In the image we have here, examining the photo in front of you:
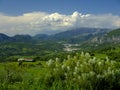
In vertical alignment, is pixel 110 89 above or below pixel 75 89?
below

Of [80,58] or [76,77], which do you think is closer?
[76,77]

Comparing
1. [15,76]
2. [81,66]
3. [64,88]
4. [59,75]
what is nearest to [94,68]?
[81,66]

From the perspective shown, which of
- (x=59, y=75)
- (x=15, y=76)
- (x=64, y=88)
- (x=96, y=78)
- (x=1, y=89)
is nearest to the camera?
(x=1, y=89)

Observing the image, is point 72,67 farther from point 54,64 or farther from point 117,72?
point 117,72

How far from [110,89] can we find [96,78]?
1254 millimetres

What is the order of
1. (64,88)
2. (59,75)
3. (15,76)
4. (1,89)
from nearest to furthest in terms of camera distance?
(1,89) < (64,88) < (59,75) < (15,76)

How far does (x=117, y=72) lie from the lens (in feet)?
71.4

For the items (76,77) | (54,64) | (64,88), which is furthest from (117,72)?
(64,88)

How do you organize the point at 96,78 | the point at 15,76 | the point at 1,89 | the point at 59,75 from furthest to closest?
Result: the point at 15,76 → the point at 59,75 → the point at 96,78 → the point at 1,89

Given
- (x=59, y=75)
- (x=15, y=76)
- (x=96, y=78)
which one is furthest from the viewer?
(x=15, y=76)

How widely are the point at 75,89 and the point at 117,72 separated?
7907 millimetres

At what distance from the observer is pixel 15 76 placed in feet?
101

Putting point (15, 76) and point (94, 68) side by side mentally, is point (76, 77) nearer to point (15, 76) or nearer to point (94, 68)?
point (94, 68)

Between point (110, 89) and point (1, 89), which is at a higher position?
point (1, 89)
